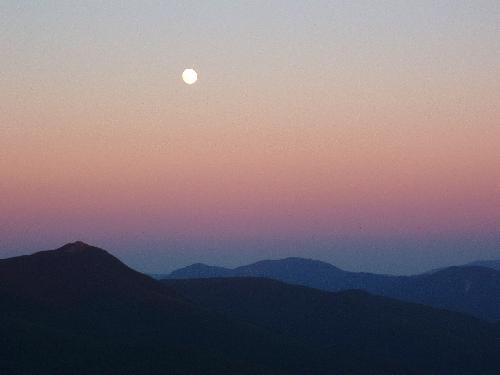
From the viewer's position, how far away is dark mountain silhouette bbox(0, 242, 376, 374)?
62.6m

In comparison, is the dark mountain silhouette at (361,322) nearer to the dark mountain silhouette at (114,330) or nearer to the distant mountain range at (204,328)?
the distant mountain range at (204,328)

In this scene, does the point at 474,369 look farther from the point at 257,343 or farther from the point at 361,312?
the point at 257,343

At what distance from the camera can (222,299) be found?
408 feet

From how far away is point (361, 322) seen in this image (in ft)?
393

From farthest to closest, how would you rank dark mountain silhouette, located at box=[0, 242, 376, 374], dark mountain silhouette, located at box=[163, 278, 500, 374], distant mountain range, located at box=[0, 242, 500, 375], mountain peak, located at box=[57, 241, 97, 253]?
dark mountain silhouette, located at box=[163, 278, 500, 374], mountain peak, located at box=[57, 241, 97, 253], distant mountain range, located at box=[0, 242, 500, 375], dark mountain silhouette, located at box=[0, 242, 376, 374]

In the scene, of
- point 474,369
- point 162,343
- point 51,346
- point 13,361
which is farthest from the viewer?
point 474,369

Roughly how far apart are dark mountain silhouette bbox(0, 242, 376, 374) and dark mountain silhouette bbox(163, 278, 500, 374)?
1386 centimetres

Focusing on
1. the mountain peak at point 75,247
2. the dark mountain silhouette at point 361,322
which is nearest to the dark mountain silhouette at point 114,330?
the mountain peak at point 75,247

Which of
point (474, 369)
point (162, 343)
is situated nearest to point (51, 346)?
point (162, 343)

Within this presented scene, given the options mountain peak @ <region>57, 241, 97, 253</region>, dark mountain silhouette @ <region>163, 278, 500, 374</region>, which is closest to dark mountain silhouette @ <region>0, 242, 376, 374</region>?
mountain peak @ <region>57, 241, 97, 253</region>

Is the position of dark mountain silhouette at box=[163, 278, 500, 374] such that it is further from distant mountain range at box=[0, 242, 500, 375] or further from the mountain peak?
the mountain peak

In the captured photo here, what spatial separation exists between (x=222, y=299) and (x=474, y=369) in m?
42.8

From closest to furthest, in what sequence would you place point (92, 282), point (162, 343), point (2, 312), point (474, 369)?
point (162, 343), point (2, 312), point (92, 282), point (474, 369)

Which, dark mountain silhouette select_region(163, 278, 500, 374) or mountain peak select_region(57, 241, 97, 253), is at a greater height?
mountain peak select_region(57, 241, 97, 253)
